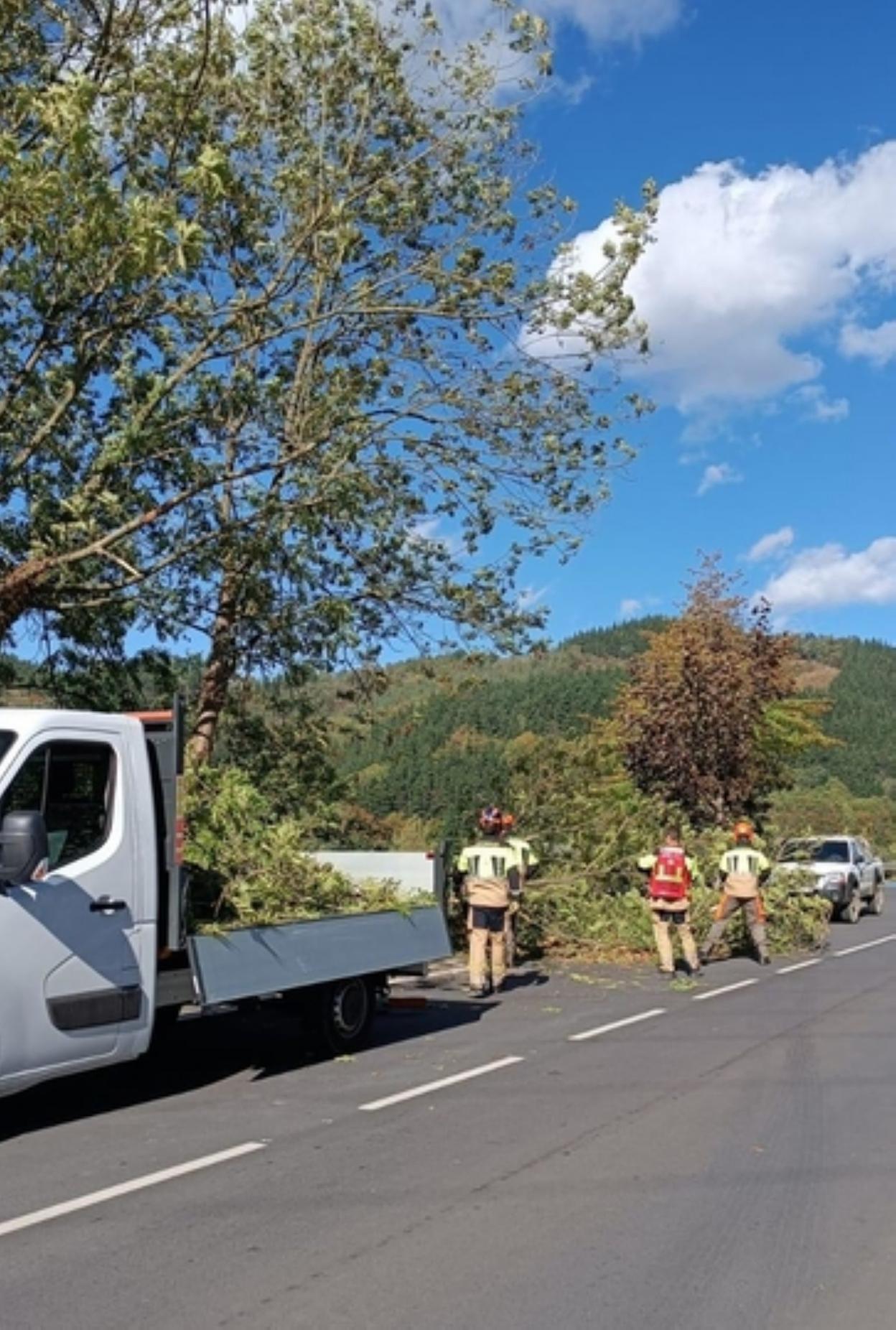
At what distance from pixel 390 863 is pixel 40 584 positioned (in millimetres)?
4305

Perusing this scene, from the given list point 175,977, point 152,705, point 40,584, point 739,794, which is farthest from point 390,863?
point 739,794

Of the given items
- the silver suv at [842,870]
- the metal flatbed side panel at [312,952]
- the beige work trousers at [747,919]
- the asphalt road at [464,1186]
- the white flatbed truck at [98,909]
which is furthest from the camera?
the silver suv at [842,870]

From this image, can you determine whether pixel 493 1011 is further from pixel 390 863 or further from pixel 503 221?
pixel 503 221

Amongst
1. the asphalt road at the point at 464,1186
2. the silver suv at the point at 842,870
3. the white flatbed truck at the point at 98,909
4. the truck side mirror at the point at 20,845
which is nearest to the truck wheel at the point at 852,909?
the silver suv at the point at 842,870

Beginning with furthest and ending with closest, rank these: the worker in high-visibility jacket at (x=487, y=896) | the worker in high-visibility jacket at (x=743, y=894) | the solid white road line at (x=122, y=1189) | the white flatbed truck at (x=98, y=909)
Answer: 1. the worker in high-visibility jacket at (x=743, y=894)
2. the worker in high-visibility jacket at (x=487, y=896)
3. the white flatbed truck at (x=98, y=909)
4. the solid white road line at (x=122, y=1189)

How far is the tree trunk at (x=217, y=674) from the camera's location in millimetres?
15133

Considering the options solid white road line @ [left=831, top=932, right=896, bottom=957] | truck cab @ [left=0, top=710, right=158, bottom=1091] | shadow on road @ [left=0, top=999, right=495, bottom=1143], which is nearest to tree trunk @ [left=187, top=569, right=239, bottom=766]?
shadow on road @ [left=0, top=999, right=495, bottom=1143]

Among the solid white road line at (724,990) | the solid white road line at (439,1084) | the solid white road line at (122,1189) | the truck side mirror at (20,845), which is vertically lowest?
the solid white road line at (724,990)

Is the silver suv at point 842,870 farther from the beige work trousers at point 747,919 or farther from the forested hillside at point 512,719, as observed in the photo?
the beige work trousers at point 747,919

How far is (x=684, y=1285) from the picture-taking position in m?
4.78

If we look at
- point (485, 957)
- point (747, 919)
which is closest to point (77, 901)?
point (485, 957)

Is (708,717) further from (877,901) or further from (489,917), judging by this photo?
(489,917)

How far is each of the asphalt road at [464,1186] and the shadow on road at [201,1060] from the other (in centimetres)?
4

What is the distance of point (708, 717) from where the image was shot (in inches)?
967
